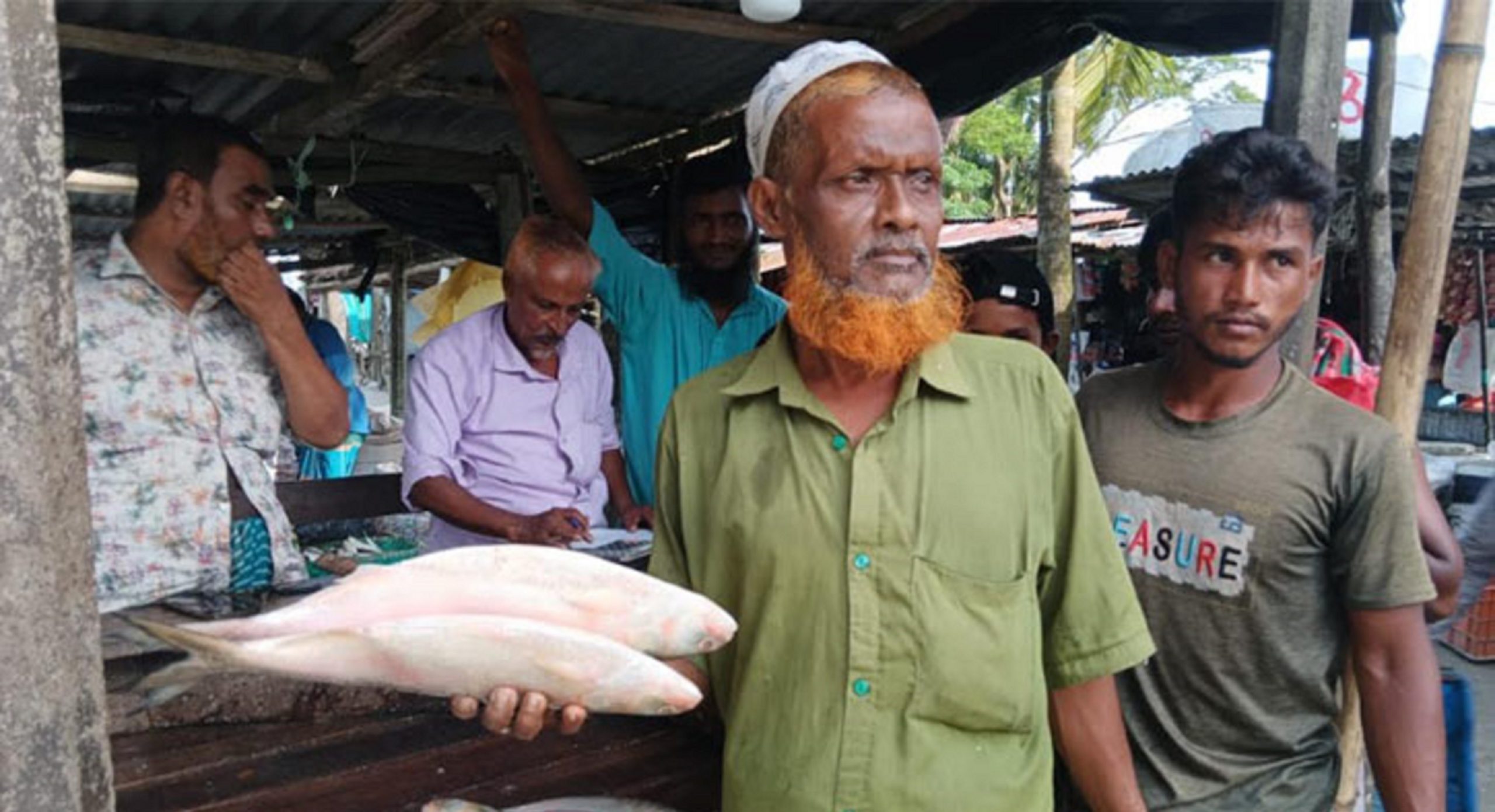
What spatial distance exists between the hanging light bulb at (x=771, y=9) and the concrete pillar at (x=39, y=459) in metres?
2.64

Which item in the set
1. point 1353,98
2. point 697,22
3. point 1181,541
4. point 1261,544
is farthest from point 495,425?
point 1353,98

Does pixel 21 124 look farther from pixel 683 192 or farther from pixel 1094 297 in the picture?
pixel 1094 297

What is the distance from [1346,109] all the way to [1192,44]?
4.09m

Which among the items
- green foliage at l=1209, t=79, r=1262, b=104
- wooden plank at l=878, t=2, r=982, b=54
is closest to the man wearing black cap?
wooden plank at l=878, t=2, r=982, b=54

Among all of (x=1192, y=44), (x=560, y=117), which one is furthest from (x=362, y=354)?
(x=1192, y=44)

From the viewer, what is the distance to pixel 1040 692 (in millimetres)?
1571

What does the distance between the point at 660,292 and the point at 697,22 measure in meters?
1.02

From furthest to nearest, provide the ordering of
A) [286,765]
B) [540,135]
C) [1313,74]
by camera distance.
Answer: [540,135]
[1313,74]
[286,765]

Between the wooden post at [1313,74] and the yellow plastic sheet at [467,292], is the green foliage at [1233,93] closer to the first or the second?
the yellow plastic sheet at [467,292]

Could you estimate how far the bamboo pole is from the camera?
2084mm

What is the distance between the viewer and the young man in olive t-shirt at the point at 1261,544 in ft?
5.80

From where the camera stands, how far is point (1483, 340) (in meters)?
8.40

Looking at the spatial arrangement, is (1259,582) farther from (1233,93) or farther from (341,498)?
(1233,93)

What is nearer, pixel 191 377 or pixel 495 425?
pixel 191 377
